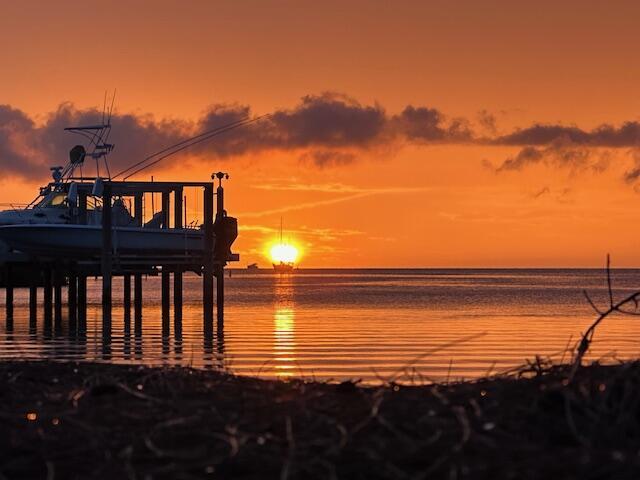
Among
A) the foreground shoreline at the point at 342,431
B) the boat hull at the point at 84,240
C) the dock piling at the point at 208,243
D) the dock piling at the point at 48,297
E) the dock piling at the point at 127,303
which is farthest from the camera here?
the boat hull at the point at 84,240

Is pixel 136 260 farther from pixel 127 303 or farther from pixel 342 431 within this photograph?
pixel 342 431

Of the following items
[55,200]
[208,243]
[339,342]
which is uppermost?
[55,200]

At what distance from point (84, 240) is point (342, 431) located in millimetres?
38859

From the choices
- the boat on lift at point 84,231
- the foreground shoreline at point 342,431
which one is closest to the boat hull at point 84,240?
the boat on lift at point 84,231

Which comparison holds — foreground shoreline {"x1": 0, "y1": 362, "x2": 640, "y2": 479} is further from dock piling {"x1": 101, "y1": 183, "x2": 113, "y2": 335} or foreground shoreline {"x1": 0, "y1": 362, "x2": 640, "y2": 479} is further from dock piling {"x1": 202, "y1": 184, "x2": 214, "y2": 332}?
dock piling {"x1": 202, "y1": 184, "x2": 214, "y2": 332}

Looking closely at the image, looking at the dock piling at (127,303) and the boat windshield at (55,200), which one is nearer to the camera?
the dock piling at (127,303)

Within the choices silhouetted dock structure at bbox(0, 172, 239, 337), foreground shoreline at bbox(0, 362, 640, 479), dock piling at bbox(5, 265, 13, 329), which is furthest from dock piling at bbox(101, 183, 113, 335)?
foreground shoreline at bbox(0, 362, 640, 479)

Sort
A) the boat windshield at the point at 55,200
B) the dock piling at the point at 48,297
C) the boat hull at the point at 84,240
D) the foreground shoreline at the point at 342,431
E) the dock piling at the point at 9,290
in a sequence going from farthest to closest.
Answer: the boat windshield at the point at 55,200 < the dock piling at the point at 9,290 < the boat hull at the point at 84,240 < the dock piling at the point at 48,297 < the foreground shoreline at the point at 342,431

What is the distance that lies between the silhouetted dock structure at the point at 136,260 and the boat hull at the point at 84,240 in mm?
230

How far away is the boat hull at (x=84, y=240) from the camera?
4406 centimetres

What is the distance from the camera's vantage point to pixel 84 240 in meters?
44.2

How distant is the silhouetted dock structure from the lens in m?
42.4

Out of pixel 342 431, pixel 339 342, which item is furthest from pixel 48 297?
pixel 342 431

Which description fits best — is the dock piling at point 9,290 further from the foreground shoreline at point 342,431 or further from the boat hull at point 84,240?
the foreground shoreline at point 342,431
